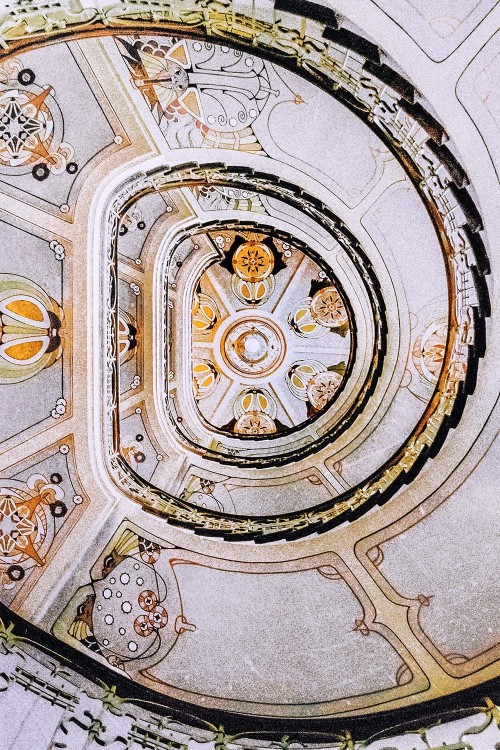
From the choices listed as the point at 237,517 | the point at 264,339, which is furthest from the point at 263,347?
the point at 237,517

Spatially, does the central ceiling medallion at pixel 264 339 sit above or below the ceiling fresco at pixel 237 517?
above

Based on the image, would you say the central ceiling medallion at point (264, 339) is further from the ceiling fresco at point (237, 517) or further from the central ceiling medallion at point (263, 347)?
the ceiling fresco at point (237, 517)

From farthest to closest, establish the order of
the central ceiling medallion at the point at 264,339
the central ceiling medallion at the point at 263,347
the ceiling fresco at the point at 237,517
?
the central ceiling medallion at the point at 263,347, the central ceiling medallion at the point at 264,339, the ceiling fresco at the point at 237,517

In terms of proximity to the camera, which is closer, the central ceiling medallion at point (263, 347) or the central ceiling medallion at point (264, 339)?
the central ceiling medallion at point (264, 339)

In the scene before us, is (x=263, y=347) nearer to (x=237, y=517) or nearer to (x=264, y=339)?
(x=264, y=339)

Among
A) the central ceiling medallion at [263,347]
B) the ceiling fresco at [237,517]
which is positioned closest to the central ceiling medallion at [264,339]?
the central ceiling medallion at [263,347]

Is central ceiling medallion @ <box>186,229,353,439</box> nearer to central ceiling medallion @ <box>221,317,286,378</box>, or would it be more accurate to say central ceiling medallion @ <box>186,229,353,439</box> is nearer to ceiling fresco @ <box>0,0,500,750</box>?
central ceiling medallion @ <box>221,317,286,378</box>

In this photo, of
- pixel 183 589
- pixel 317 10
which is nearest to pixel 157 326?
pixel 183 589

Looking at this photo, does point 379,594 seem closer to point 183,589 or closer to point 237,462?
point 183,589

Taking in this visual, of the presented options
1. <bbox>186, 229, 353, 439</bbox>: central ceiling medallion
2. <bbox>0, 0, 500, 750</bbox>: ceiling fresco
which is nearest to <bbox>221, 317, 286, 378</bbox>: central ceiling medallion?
<bbox>186, 229, 353, 439</bbox>: central ceiling medallion
